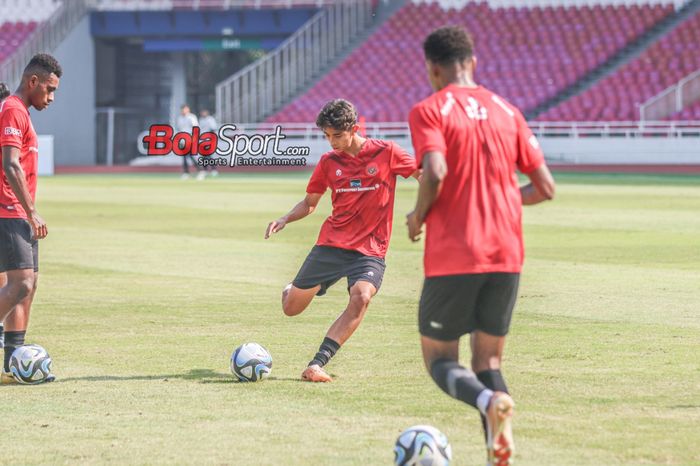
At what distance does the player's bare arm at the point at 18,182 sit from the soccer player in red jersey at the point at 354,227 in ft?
5.31

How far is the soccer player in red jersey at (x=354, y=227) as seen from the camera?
29.1 feet

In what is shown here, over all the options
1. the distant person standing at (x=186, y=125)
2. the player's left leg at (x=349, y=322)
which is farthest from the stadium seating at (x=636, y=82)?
the player's left leg at (x=349, y=322)

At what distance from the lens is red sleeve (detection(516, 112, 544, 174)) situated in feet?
19.5

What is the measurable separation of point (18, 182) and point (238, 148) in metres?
34.1

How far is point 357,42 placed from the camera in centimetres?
4944

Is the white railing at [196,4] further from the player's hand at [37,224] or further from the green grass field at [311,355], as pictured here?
the player's hand at [37,224]

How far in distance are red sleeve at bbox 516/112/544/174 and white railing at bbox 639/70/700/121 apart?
35.2 metres

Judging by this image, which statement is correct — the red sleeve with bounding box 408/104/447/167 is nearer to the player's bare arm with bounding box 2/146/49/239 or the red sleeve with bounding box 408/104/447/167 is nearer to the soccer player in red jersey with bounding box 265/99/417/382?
the soccer player in red jersey with bounding box 265/99/417/382

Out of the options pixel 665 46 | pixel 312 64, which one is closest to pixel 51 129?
pixel 312 64

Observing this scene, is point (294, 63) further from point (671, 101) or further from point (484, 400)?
point (484, 400)

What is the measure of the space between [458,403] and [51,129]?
43122mm

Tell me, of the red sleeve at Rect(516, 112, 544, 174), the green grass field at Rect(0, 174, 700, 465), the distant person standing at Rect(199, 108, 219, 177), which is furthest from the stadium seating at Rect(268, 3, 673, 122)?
the red sleeve at Rect(516, 112, 544, 174)

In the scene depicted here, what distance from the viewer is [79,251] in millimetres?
18375

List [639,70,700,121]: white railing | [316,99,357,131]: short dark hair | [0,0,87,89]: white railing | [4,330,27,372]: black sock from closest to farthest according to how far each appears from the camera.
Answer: [316,99,357,131]: short dark hair
[4,330,27,372]: black sock
[639,70,700,121]: white railing
[0,0,87,89]: white railing
